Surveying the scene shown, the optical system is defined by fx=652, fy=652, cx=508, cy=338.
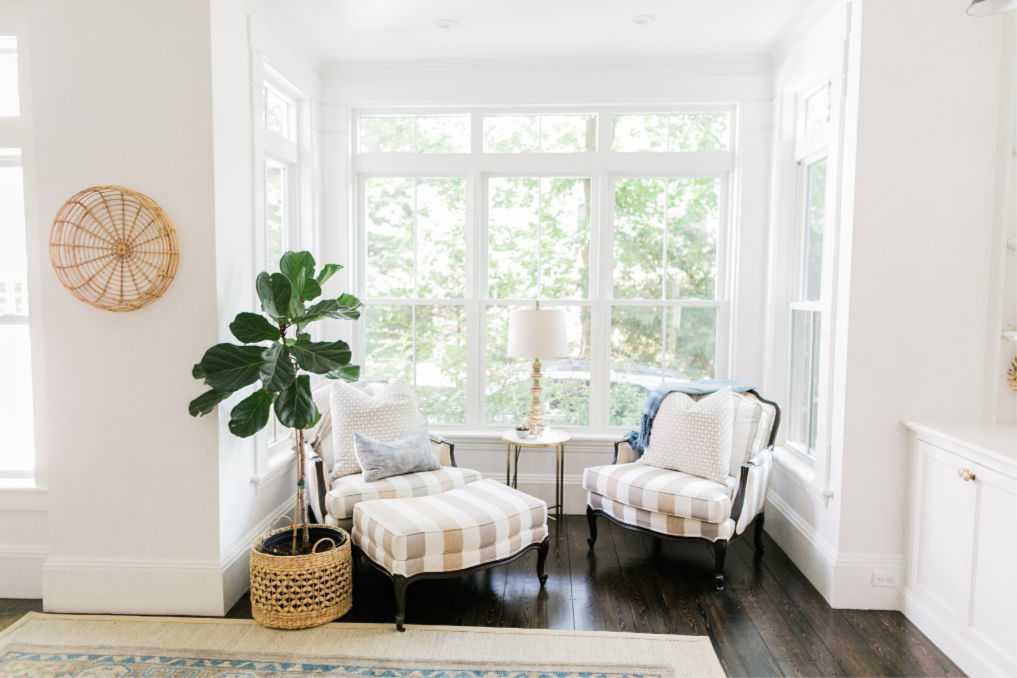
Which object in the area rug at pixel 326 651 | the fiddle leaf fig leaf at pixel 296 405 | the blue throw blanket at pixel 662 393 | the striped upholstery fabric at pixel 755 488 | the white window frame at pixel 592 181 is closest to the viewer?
the area rug at pixel 326 651

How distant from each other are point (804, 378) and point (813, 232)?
2.72 feet

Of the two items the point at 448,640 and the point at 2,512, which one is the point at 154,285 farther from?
the point at 448,640

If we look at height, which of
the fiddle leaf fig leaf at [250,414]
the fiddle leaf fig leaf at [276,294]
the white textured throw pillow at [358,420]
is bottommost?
the white textured throw pillow at [358,420]

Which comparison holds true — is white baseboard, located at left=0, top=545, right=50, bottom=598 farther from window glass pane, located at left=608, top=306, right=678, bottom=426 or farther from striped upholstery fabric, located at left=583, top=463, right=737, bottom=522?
window glass pane, located at left=608, top=306, right=678, bottom=426

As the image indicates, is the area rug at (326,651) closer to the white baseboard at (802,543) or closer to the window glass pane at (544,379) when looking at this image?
the white baseboard at (802,543)

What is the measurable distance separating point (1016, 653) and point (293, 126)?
4233mm

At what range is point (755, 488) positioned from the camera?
3.31m

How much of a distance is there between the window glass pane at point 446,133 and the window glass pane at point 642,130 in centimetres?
97

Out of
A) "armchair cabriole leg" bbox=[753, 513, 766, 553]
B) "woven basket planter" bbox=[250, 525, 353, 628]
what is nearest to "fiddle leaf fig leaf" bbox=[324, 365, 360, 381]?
"woven basket planter" bbox=[250, 525, 353, 628]

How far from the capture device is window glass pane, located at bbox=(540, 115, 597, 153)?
13.9 ft

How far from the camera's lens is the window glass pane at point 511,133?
4266 millimetres

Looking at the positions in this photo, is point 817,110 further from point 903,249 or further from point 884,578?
point 884,578

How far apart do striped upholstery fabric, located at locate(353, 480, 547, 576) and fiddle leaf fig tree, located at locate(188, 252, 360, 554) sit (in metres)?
0.35

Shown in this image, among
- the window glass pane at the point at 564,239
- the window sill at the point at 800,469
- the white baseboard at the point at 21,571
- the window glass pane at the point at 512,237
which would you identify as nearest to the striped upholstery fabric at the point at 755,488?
the window sill at the point at 800,469
